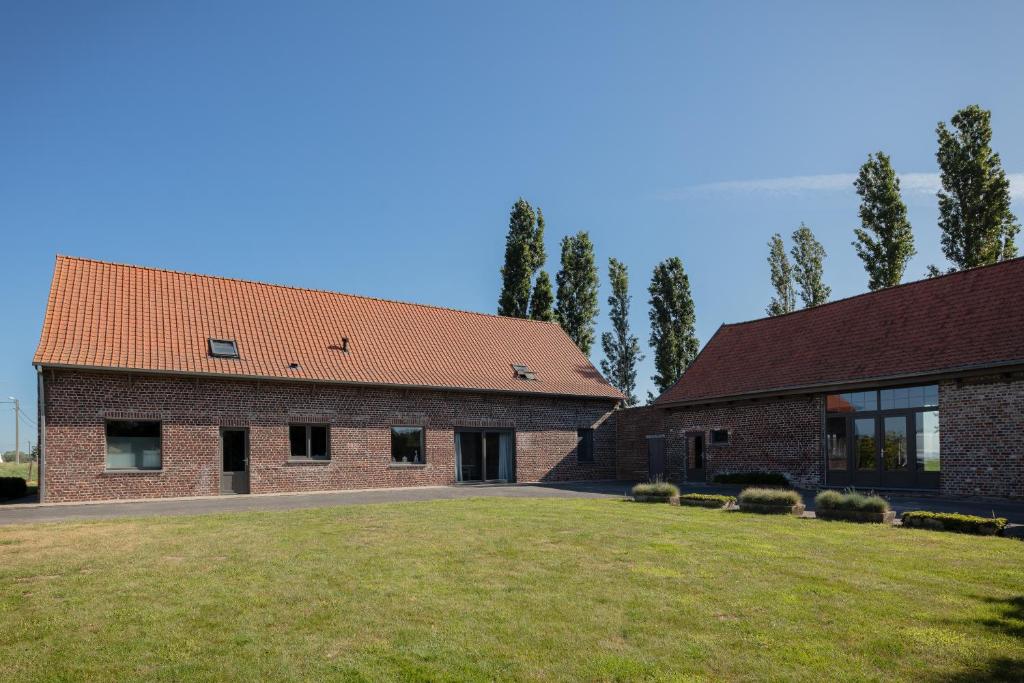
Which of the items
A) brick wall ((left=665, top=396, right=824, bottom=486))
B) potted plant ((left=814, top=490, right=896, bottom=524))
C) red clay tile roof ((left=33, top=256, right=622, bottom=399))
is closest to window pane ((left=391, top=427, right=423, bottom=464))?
red clay tile roof ((left=33, top=256, right=622, bottom=399))

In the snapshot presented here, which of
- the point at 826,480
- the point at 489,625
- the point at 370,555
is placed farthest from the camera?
the point at 826,480

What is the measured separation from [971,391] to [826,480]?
4.64 meters

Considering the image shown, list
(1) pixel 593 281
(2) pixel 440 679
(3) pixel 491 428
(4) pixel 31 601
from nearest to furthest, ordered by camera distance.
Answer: (2) pixel 440 679, (4) pixel 31 601, (3) pixel 491 428, (1) pixel 593 281

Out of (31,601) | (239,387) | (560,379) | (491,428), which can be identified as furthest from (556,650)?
(560,379)

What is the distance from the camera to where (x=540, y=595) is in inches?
267

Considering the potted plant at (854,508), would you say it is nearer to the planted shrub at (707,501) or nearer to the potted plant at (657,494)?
the planted shrub at (707,501)

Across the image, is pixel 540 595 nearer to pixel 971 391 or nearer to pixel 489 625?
pixel 489 625

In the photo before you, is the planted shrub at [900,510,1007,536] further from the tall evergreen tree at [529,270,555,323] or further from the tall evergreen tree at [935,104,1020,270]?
the tall evergreen tree at [529,270,555,323]

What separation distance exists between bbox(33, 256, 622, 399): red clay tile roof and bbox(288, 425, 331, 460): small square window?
1573mm

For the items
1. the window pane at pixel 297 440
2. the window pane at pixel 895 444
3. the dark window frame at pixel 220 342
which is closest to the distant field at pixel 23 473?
the dark window frame at pixel 220 342

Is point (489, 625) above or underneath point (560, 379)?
underneath

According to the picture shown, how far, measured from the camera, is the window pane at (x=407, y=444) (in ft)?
74.8

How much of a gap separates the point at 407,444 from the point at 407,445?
0.03m

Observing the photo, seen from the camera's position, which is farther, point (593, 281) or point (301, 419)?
point (593, 281)
